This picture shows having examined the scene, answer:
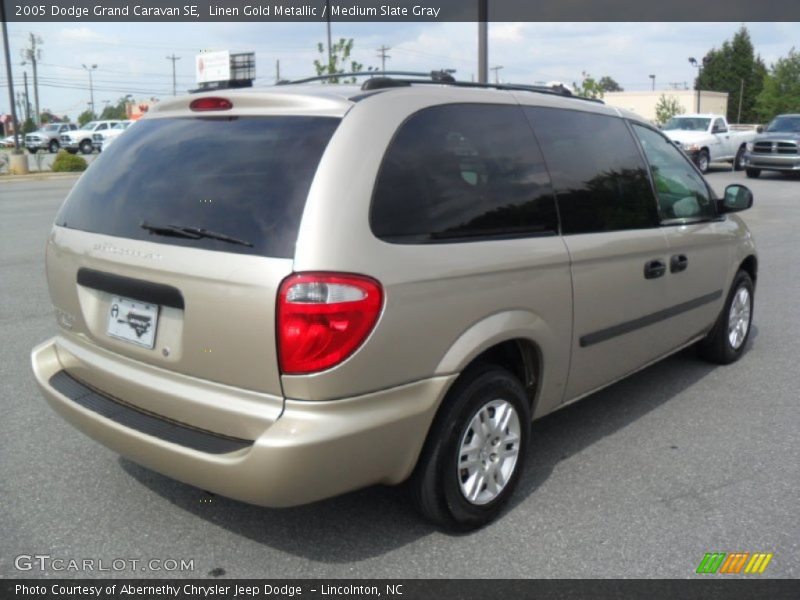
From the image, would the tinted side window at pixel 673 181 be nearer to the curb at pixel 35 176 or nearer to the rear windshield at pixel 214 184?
the rear windshield at pixel 214 184

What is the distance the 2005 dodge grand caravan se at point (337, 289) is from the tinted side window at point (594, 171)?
0.02m

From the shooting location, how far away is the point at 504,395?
3.40 metres

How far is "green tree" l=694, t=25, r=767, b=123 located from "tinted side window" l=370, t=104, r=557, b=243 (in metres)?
78.6

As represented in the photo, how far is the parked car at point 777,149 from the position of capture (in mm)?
23359

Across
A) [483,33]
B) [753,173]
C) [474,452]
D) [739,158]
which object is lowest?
[753,173]

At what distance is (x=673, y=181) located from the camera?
4.80 metres

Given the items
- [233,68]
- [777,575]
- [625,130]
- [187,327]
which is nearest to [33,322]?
[233,68]

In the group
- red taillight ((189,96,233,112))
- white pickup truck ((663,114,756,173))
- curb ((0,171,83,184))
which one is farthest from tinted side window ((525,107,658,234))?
curb ((0,171,83,184))

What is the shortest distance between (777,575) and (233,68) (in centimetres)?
348

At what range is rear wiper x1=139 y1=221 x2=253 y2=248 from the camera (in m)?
2.84

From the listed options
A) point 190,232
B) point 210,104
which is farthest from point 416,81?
point 190,232

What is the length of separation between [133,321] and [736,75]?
271ft
